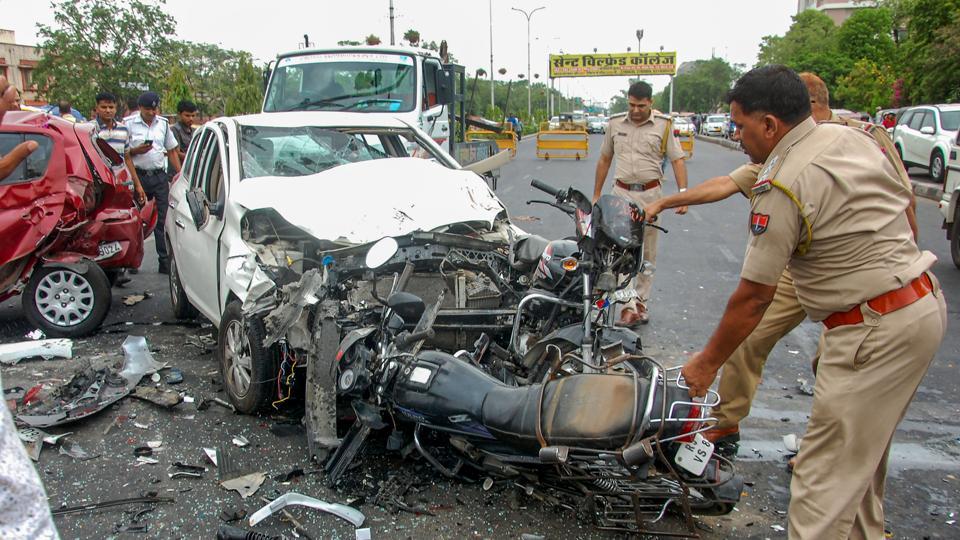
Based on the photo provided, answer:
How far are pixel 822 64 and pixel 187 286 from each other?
36473 millimetres

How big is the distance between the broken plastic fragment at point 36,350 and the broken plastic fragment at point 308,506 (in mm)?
2951

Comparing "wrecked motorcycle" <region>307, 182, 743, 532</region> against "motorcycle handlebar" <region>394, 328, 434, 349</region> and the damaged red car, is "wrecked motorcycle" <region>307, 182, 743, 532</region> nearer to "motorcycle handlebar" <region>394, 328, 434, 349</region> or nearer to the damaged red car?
"motorcycle handlebar" <region>394, 328, 434, 349</region>

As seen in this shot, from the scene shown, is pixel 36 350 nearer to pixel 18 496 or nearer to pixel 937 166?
pixel 18 496

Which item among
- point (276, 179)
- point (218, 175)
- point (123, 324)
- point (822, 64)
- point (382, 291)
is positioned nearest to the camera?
point (382, 291)

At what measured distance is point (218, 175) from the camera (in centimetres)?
529

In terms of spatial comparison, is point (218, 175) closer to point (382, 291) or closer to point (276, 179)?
point (276, 179)

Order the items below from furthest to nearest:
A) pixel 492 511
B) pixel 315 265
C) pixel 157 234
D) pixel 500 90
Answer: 1. pixel 500 90
2. pixel 157 234
3. pixel 315 265
4. pixel 492 511

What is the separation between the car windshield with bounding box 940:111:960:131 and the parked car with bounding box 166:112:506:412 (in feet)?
50.0

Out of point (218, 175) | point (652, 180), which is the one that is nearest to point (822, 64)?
point (652, 180)

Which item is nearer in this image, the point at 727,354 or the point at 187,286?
the point at 727,354

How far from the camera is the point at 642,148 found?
6.18 metres

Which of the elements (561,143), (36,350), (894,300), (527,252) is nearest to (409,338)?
(527,252)

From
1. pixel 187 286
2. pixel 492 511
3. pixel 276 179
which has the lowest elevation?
pixel 492 511

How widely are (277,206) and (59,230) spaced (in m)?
2.47
